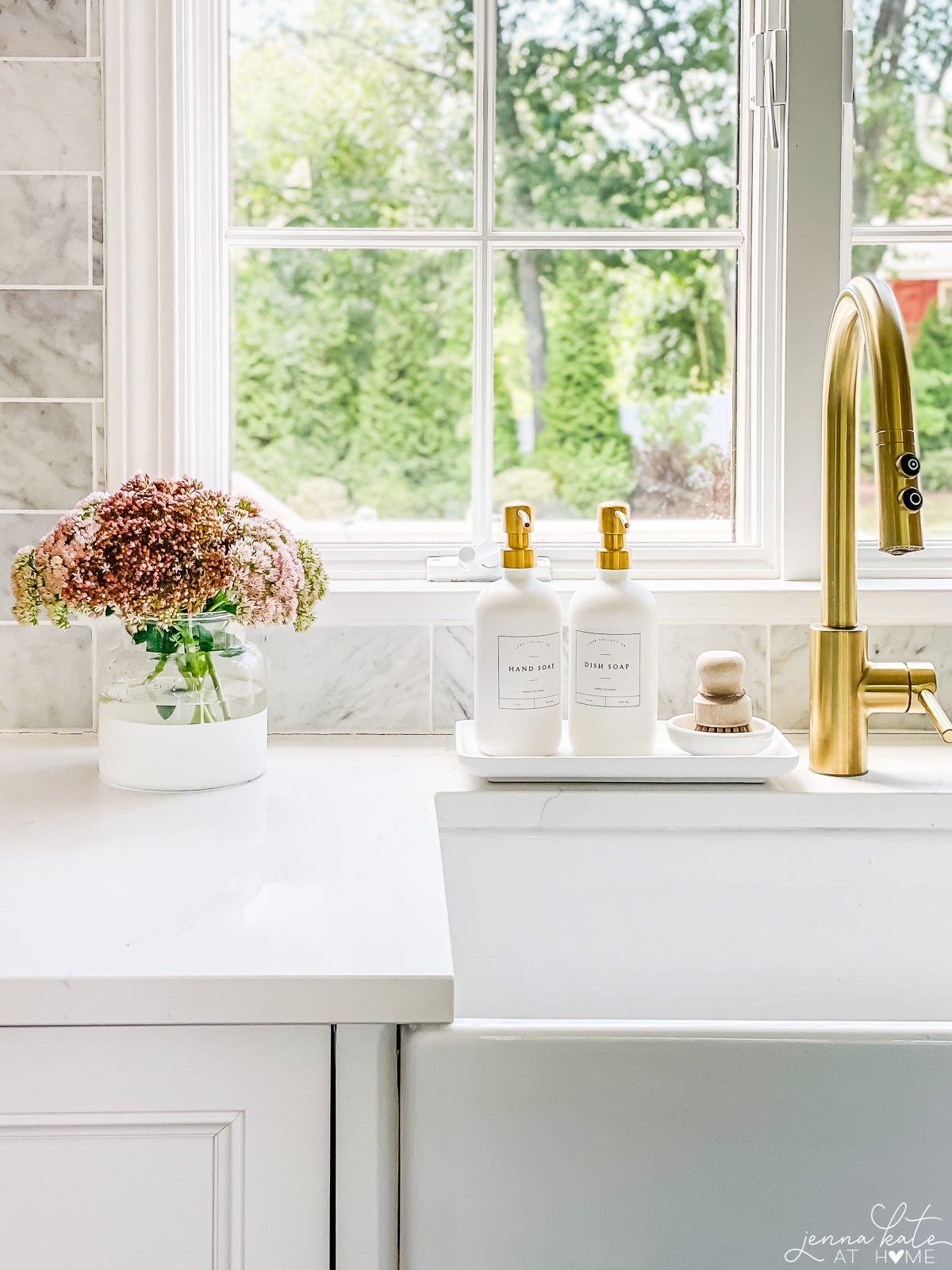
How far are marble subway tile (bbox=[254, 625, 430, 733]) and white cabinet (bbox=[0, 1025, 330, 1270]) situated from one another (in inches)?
26.0

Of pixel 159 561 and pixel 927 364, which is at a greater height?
pixel 927 364

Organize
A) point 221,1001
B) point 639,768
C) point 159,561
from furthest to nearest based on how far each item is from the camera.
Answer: point 639,768 → point 159,561 → point 221,1001

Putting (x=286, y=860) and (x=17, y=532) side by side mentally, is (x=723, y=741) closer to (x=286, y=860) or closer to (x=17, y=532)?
(x=286, y=860)

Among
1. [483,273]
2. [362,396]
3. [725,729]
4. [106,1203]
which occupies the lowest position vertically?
[106,1203]

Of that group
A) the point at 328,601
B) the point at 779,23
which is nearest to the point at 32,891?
the point at 328,601

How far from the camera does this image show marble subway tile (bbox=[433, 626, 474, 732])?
1.30 m

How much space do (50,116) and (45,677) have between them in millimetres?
636

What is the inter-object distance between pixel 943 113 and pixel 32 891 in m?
1.38

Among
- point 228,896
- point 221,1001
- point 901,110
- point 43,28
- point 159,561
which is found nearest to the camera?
point 221,1001

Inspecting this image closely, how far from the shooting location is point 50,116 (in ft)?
4.04

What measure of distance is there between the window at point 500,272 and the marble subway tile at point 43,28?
0.71 feet

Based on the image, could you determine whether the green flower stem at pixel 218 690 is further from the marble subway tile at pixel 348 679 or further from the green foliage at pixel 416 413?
the green foliage at pixel 416 413

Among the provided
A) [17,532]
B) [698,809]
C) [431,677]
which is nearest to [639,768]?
[698,809]

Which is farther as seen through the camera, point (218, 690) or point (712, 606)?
point (712, 606)
